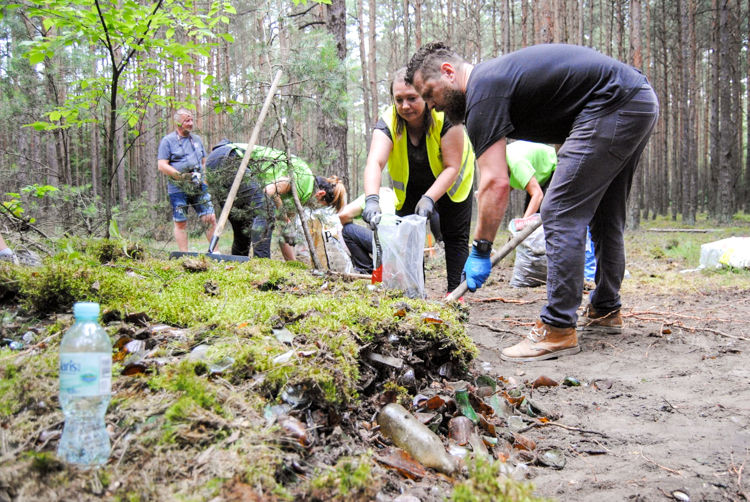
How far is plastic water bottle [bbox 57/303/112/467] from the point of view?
37.8 inches

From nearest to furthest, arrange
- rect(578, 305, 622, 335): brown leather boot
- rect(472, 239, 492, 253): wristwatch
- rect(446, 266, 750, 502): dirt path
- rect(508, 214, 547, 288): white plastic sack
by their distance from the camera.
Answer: rect(446, 266, 750, 502): dirt path < rect(472, 239, 492, 253): wristwatch < rect(578, 305, 622, 335): brown leather boot < rect(508, 214, 547, 288): white plastic sack

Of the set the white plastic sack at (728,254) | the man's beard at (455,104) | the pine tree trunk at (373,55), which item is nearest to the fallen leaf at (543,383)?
the man's beard at (455,104)

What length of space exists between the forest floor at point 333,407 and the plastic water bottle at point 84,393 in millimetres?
41

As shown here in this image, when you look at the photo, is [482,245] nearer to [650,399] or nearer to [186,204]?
[650,399]

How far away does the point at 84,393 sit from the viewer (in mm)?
968

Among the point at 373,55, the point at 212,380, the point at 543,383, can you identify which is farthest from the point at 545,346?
the point at 373,55

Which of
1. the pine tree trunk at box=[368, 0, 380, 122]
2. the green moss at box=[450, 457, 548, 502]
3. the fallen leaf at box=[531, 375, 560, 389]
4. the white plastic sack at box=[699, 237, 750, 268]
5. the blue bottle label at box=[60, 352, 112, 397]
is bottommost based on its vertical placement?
the fallen leaf at box=[531, 375, 560, 389]

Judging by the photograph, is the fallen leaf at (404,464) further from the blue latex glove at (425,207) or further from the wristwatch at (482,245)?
the blue latex glove at (425,207)

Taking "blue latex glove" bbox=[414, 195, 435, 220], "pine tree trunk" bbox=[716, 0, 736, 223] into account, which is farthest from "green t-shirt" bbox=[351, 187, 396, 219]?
"pine tree trunk" bbox=[716, 0, 736, 223]

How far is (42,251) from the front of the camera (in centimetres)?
334

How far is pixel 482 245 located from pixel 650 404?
4.11 ft

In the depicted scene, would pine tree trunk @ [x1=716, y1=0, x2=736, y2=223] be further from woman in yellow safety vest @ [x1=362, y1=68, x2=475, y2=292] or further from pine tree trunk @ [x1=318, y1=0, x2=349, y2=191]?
woman in yellow safety vest @ [x1=362, y1=68, x2=475, y2=292]

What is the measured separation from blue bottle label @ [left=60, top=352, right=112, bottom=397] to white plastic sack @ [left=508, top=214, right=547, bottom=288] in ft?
14.2

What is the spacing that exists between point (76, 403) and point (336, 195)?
159 inches
